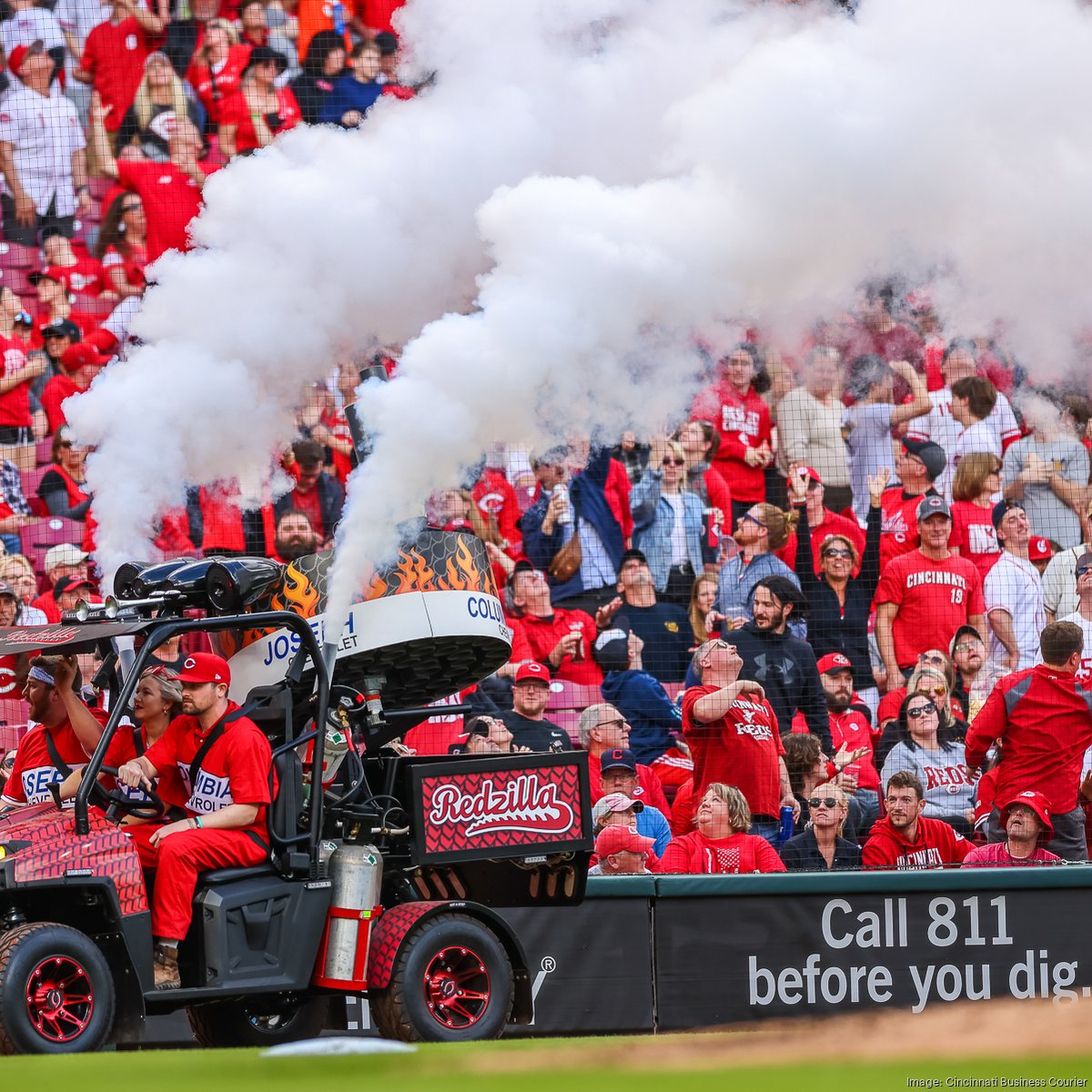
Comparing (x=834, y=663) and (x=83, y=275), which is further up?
(x=83, y=275)

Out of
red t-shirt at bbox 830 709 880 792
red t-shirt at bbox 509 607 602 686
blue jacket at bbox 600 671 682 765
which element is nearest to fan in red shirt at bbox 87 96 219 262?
red t-shirt at bbox 509 607 602 686

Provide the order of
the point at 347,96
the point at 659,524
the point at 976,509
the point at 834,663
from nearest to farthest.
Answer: the point at 834,663 < the point at 659,524 < the point at 976,509 < the point at 347,96

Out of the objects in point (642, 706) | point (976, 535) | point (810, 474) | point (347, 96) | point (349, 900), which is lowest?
point (349, 900)

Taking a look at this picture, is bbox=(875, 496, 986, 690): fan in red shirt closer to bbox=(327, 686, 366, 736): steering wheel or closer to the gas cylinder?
bbox=(327, 686, 366, 736): steering wheel

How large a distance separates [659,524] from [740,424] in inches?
37.8

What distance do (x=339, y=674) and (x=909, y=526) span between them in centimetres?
498

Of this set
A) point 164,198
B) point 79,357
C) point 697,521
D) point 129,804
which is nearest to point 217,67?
point 164,198

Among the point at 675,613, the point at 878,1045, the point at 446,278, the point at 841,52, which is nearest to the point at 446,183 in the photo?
the point at 446,278

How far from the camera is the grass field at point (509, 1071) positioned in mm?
4629

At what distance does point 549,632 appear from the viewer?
10430mm

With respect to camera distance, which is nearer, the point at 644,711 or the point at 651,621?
the point at 644,711

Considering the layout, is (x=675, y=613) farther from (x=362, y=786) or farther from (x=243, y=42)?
(x=243, y=42)

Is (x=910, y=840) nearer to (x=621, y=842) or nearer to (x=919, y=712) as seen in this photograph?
(x=919, y=712)

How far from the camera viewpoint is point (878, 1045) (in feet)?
18.6
